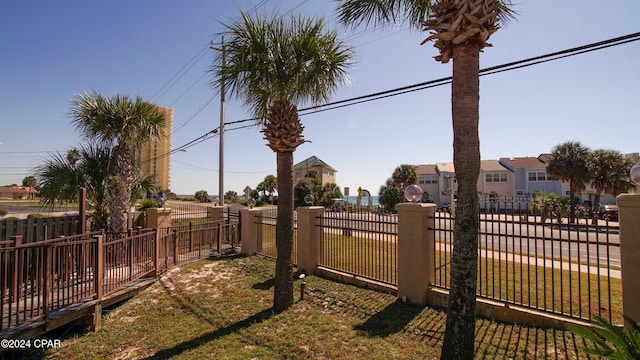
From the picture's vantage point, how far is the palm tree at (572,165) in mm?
25456

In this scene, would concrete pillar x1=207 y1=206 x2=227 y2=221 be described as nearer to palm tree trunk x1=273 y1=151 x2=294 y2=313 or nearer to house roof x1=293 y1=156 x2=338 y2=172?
palm tree trunk x1=273 y1=151 x2=294 y2=313

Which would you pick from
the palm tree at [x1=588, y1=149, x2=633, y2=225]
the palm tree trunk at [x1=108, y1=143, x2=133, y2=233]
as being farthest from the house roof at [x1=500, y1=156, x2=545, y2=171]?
the palm tree trunk at [x1=108, y1=143, x2=133, y2=233]

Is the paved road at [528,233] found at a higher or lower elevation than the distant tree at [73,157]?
lower

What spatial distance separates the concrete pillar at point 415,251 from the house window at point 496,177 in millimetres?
41486

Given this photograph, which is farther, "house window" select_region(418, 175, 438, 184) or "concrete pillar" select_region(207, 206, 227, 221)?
"house window" select_region(418, 175, 438, 184)

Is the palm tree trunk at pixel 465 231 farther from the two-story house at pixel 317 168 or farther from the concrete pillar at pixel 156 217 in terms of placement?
the two-story house at pixel 317 168

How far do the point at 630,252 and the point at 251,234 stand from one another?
9.93m

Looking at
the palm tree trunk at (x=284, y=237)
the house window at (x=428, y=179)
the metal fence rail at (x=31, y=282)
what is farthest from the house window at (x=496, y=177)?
the metal fence rail at (x=31, y=282)

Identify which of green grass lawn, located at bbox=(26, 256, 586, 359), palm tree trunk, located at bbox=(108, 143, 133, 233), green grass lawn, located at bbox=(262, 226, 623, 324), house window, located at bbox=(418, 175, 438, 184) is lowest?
green grass lawn, located at bbox=(26, 256, 586, 359)

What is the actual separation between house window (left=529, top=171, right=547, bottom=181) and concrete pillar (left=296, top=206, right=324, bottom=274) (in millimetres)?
41777

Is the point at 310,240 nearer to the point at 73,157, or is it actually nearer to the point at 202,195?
the point at 73,157

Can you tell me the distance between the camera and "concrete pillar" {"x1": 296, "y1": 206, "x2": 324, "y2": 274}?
8820mm

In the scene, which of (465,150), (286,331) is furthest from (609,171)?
(286,331)

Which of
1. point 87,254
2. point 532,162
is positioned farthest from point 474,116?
point 532,162
